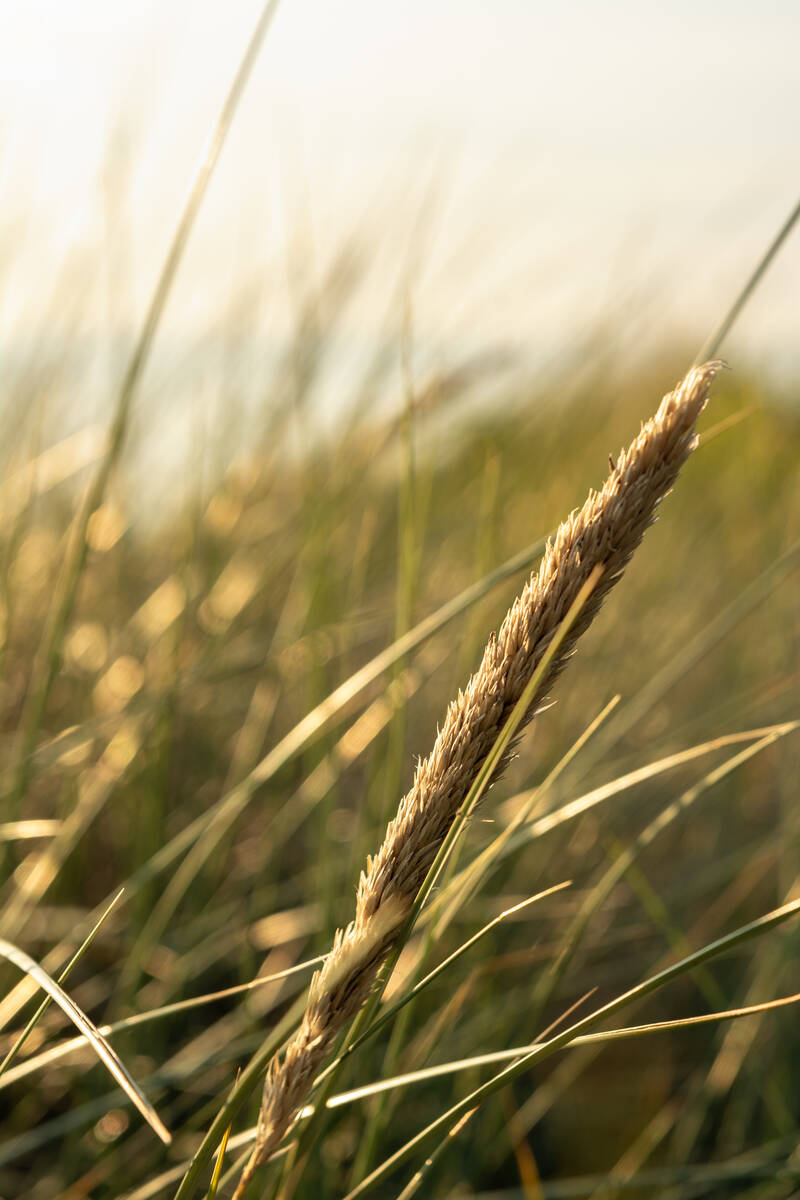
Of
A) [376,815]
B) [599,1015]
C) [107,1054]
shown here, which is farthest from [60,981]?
[376,815]

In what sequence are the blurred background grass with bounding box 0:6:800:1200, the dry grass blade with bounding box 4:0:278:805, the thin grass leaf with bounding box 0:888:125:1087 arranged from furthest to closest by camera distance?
the blurred background grass with bounding box 0:6:800:1200 < the dry grass blade with bounding box 4:0:278:805 < the thin grass leaf with bounding box 0:888:125:1087

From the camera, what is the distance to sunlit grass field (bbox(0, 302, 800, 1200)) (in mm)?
845

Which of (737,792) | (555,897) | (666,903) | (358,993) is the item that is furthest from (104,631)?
(358,993)

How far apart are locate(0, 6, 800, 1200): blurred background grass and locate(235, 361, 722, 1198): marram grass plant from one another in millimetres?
287

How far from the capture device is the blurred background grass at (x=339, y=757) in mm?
930

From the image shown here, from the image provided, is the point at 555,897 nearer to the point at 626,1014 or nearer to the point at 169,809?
the point at 626,1014

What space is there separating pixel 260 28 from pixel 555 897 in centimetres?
103

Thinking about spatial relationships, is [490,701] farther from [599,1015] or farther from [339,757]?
[339,757]

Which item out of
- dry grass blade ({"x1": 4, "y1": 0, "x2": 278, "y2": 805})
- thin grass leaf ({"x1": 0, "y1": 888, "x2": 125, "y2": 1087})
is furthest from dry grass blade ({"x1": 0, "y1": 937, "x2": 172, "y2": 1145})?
dry grass blade ({"x1": 4, "y1": 0, "x2": 278, "y2": 805})

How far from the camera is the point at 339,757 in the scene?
990 mm

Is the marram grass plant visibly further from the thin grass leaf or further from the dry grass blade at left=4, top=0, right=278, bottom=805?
the dry grass blade at left=4, top=0, right=278, bottom=805

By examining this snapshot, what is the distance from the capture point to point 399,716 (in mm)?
778

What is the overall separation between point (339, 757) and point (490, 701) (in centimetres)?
61

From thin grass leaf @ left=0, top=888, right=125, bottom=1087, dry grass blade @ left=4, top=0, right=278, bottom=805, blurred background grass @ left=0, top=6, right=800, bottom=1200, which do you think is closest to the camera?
thin grass leaf @ left=0, top=888, right=125, bottom=1087
